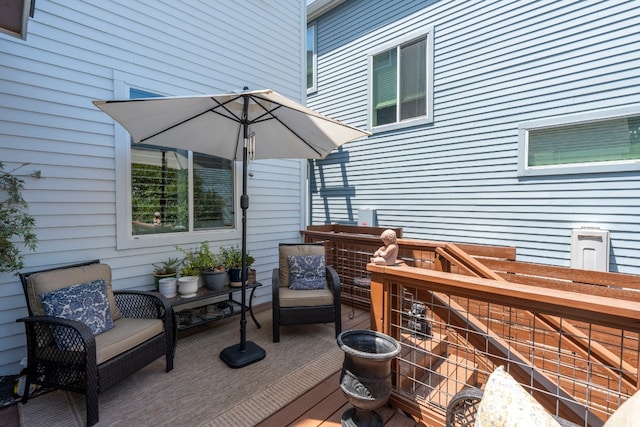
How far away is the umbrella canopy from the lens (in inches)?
102

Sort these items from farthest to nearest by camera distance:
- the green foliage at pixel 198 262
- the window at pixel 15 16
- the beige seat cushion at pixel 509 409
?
the green foliage at pixel 198 262 → the window at pixel 15 16 → the beige seat cushion at pixel 509 409

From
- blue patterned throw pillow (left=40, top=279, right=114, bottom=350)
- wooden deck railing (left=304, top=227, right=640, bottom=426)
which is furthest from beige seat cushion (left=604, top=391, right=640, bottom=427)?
blue patterned throw pillow (left=40, top=279, right=114, bottom=350)

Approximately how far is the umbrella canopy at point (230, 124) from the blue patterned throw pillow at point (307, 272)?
4.50 feet

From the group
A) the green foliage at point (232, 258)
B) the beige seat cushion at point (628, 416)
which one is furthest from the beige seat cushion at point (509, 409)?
the green foliage at point (232, 258)

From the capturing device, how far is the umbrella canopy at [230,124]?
2594 mm

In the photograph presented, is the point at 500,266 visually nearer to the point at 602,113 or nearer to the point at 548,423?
the point at 602,113

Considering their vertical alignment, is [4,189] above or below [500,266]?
above

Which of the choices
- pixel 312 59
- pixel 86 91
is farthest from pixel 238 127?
pixel 312 59

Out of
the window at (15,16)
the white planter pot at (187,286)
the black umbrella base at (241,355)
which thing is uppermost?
the window at (15,16)

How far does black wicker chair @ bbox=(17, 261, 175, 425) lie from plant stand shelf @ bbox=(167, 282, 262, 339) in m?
0.47

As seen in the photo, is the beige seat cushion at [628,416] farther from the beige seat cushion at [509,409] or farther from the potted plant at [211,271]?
the potted plant at [211,271]

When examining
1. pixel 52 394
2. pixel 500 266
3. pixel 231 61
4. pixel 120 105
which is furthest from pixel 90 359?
pixel 500 266

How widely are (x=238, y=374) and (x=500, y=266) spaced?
136 inches

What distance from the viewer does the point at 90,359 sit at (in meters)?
2.13
